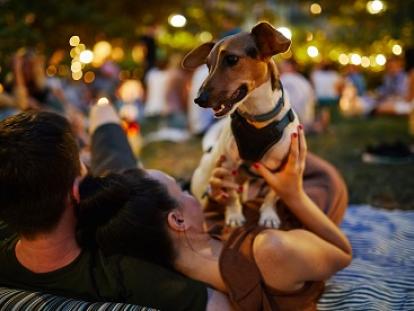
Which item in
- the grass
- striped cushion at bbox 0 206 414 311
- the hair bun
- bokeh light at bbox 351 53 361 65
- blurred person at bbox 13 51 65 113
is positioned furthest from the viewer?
bokeh light at bbox 351 53 361 65

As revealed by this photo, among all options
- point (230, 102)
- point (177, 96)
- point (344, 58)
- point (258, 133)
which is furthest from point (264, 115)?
point (344, 58)

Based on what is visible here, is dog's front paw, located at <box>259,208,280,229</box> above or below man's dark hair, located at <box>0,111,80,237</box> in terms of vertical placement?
below

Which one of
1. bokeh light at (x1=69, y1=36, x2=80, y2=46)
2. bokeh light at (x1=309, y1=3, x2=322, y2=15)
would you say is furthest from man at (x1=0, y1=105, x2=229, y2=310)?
bokeh light at (x1=309, y1=3, x2=322, y2=15)

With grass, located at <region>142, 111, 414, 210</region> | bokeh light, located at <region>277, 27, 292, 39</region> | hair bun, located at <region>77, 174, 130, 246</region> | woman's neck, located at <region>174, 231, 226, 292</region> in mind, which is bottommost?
grass, located at <region>142, 111, 414, 210</region>

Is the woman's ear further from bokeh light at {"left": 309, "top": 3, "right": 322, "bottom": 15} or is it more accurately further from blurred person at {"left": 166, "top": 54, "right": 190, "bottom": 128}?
blurred person at {"left": 166, "top": 54, "right": 190, "bottom": 128}

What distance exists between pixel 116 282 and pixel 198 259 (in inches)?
10.9

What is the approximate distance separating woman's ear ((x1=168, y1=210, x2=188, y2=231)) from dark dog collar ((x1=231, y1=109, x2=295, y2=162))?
1.30 ft

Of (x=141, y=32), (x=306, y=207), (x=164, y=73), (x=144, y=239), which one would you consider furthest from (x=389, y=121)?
(x=144, y=239)

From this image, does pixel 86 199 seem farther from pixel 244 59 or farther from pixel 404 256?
pixel 404 256

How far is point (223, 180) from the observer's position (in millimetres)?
1826

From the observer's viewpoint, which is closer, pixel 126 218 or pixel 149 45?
pixel 126 218

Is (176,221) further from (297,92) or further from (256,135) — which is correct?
(297,92)

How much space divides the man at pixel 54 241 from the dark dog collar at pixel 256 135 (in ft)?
1.86

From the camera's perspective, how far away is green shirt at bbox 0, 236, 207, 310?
1.32 m
